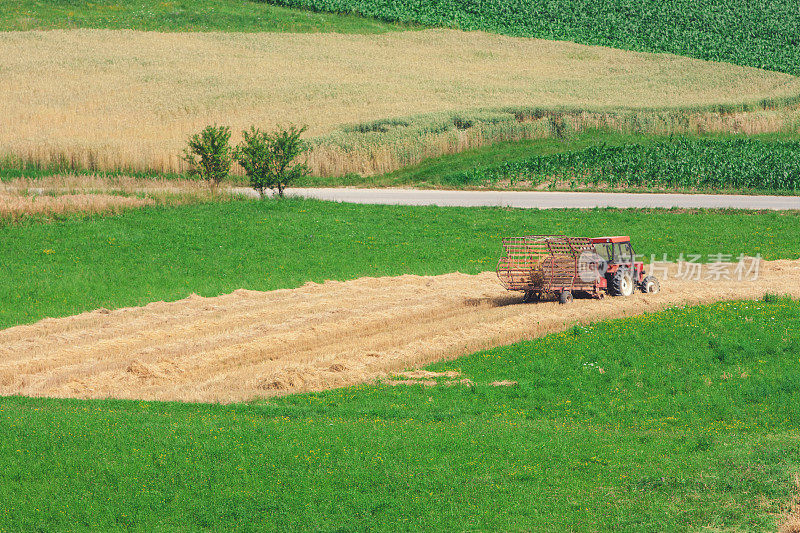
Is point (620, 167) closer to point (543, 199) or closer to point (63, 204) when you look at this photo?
point (543, 199)

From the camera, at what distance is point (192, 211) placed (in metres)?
41.8

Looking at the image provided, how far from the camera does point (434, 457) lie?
47.7ft

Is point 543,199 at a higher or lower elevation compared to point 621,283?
higher

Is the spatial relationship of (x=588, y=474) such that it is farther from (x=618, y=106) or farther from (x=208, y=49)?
(x=208, y=49)

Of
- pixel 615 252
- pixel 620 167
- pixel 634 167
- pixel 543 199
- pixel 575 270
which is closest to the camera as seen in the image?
pixel 575 270

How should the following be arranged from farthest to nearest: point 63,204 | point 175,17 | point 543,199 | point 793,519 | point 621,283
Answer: point 175,17
point 543,199
point 63,204
point 621,283
point 793,519

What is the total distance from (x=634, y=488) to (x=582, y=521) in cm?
142

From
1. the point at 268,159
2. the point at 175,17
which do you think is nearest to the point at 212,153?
the point at 268,159

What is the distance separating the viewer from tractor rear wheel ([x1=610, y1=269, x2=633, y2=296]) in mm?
26938

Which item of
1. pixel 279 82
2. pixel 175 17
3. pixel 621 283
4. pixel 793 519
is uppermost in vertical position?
pixel 175 17

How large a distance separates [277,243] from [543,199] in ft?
62.1

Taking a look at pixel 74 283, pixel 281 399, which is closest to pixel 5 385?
pixel 281 399

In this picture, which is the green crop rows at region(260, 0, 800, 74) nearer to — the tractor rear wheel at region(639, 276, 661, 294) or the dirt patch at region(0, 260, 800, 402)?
the tractor rear wheel at region(639, 276, 661, 294)

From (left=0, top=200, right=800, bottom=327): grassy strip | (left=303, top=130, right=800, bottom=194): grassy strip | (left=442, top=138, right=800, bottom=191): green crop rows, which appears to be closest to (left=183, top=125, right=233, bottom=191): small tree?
(left=0, top=200, right=800, bottom=327): grassy strip
